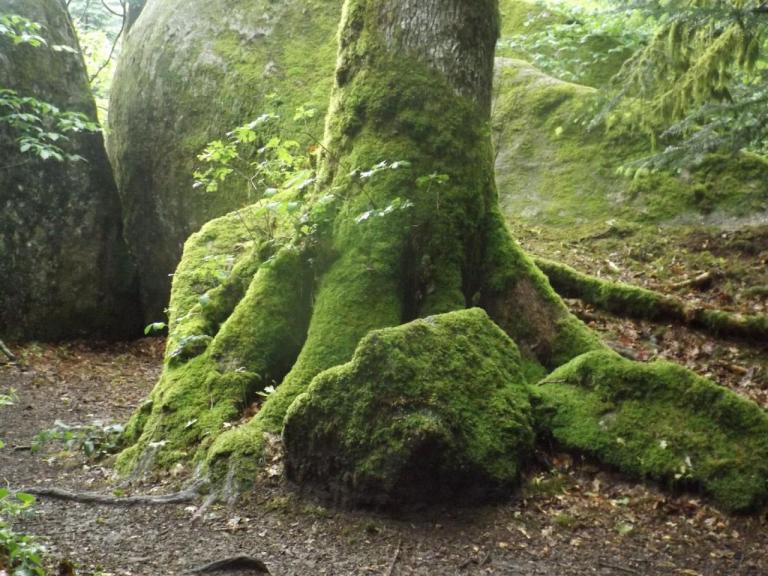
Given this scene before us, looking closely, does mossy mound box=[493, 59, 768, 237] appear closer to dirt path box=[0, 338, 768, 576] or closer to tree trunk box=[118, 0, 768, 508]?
tree trunk box=[118, 0, 768, 508]

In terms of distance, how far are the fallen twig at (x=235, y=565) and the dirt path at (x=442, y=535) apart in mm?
83

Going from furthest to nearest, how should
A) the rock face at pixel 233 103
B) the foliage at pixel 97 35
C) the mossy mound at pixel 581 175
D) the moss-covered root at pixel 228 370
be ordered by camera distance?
the foliage at pixel 97 35
the rock face at pixel 233 103
the mossy mound at pixel 581 175
the moss-covered root at pixel 228 370

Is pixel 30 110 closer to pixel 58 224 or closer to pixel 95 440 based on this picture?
pixel 58 224

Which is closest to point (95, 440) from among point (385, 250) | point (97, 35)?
point (385, 250)

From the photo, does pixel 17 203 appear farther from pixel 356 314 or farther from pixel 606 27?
pixel 606 27

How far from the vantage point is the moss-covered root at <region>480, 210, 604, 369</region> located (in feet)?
18.4

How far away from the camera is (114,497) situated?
4770 mm

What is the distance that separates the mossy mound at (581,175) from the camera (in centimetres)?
889

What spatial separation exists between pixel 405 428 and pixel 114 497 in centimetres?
204

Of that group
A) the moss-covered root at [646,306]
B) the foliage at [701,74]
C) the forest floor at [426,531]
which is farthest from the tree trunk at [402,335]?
the foliage at [701,74]

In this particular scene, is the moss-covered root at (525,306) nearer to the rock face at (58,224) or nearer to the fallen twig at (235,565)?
the fallen twig at (235,565)

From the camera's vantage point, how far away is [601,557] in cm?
396

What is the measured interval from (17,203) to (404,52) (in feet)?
25.7

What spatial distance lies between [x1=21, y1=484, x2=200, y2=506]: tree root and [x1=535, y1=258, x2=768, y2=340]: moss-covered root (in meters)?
4.08
